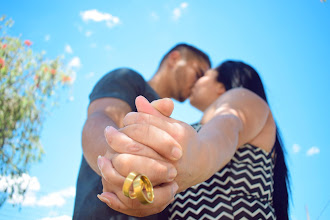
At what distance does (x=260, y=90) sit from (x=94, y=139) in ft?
3.35

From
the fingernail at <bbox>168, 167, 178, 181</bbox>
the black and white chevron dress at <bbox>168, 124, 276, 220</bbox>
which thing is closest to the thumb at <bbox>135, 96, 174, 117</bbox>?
the fingernail at <bbox>168, 167, 178, 181</bbox>

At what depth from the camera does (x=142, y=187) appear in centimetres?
44

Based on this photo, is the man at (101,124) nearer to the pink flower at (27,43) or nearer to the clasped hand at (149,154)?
the clasped hand at (149,154)

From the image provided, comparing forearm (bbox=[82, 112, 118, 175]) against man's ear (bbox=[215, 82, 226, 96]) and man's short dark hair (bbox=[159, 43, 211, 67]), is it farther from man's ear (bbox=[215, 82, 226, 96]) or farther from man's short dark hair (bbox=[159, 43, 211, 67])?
man's short dark hair (bbox=[159, 43, 211, 67])

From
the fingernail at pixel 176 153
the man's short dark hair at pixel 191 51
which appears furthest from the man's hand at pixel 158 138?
the man's short dark hair at pixel 191 51

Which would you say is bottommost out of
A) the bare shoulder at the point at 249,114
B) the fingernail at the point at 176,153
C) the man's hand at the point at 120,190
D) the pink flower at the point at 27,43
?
the man's hand at the point at 120,190

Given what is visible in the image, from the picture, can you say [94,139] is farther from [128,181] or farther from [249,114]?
[249,114]

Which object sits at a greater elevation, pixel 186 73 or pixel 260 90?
pixel 186 73

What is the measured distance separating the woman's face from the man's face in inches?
28.6

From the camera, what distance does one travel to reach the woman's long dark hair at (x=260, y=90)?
1.30 metres

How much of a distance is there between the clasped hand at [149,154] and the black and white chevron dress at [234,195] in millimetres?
511

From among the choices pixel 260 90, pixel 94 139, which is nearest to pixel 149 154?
pixel 94 139

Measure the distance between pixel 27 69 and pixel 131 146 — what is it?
569cm

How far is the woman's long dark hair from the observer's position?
4.25ft
